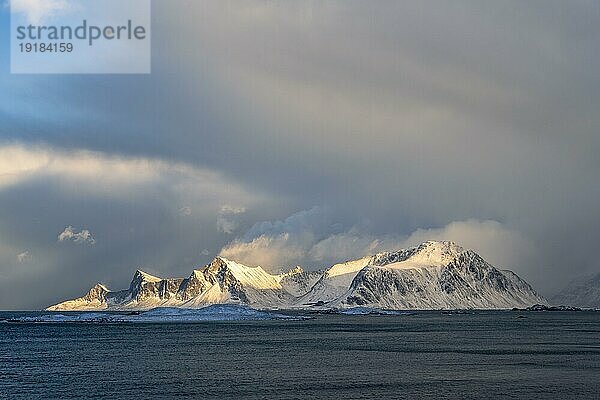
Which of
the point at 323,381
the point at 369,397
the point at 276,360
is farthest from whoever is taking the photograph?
the point at 276,360

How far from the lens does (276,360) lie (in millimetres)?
121750

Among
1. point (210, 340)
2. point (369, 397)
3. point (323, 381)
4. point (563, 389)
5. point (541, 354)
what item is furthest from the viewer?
point (210, 340)

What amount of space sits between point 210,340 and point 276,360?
60965 millimetres

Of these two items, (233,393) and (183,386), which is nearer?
(233,393)

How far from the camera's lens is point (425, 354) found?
439ft

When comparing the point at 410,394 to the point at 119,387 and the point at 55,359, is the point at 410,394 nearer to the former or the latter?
the point at 119,387

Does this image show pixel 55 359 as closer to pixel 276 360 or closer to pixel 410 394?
pixel 276 360

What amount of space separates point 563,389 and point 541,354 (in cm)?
4989

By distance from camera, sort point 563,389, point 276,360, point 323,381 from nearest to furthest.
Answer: point 563,389 < point 323,381 < point 276,360

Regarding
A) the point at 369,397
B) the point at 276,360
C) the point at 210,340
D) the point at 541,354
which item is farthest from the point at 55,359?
the point at 541,354

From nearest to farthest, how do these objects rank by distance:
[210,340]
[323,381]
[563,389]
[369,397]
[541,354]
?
[369,397] < [563,389] < [323,381] < [541,354] < [210,340]

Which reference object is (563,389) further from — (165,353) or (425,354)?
(165,353)

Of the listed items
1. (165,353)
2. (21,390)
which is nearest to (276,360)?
(165,353)

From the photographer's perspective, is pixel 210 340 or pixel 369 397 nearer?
pixel 369 397
